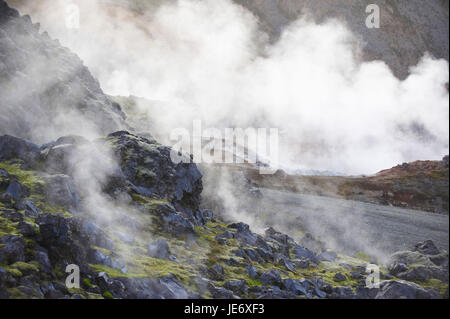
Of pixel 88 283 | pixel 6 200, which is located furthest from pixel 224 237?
pixel 6 200

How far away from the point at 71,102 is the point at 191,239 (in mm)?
32075

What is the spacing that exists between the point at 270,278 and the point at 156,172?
16233 millimetres

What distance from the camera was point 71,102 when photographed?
47.1 m

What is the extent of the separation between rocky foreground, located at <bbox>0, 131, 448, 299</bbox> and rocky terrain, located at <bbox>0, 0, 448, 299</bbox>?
83 mm

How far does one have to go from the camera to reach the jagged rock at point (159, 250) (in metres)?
21.6

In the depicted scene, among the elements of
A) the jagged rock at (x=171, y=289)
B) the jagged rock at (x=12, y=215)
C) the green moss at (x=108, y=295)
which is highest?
the jagged rock at (x=12, y=215)

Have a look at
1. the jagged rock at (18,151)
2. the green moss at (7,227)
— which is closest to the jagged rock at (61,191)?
the green moss at (7,227)

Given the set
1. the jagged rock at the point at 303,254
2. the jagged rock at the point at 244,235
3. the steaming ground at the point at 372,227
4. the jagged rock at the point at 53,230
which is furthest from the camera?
the jagged rock at the point at 303,254

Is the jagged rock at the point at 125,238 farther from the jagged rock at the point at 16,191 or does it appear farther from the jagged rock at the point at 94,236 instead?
the jagged rock at the point at 16,191

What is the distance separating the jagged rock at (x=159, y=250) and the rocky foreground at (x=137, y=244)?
76mm
